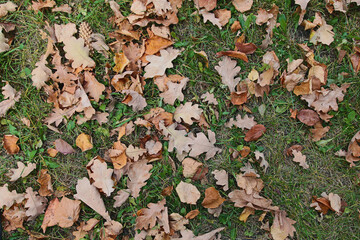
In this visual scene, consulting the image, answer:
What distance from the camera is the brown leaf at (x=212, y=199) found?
2.65m

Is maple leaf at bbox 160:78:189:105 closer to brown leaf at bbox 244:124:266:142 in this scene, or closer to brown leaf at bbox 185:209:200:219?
brown leaf at bbox 244:124:266:142


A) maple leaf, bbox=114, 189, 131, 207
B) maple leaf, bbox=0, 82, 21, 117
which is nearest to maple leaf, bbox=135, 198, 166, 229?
maple leaf, bbox=114, 189, 131, 207

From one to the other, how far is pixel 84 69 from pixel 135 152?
0.88 m

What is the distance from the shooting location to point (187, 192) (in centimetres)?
268

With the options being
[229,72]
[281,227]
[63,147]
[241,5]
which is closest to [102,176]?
[63,147]

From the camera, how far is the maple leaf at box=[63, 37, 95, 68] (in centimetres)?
279

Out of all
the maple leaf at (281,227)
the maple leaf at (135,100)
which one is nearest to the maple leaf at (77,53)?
the maple leaf at (135,100)

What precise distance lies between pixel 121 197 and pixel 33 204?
747 millimetres

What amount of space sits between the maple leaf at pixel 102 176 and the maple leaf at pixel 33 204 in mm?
471

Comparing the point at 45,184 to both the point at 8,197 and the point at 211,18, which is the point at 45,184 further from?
the point at 211,18

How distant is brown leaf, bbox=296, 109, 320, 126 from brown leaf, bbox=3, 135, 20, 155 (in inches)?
101

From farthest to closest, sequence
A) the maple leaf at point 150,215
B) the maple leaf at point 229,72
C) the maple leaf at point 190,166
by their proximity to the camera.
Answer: the maple leaf at point 229,72
the maple leaf at point 190,166
the maple leaf at point 150,215

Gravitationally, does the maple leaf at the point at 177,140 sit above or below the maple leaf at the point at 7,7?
below

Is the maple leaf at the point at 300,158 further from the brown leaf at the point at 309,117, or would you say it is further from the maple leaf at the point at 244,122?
the maple leaf at the point at 244,122
